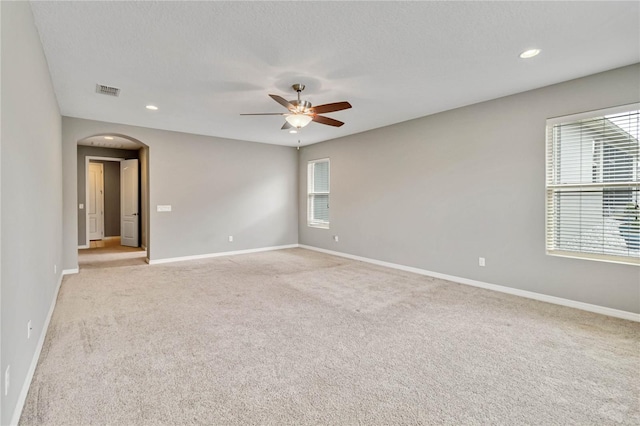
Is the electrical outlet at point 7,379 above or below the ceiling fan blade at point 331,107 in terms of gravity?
below

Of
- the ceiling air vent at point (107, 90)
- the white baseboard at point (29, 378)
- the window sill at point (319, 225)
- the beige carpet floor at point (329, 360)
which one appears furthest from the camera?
the window sill at point (319, 225)

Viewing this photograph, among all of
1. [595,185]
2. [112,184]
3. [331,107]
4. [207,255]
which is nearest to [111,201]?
[112,184]

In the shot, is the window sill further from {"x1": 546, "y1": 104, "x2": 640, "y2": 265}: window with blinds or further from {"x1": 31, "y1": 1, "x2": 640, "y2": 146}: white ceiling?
{"x1": 546, "y1": 104, "x2": 640, "y2": 265}: window with blinds

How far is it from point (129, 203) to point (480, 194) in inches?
312

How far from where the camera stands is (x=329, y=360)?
2.40m

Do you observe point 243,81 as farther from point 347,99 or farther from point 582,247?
point 582,247

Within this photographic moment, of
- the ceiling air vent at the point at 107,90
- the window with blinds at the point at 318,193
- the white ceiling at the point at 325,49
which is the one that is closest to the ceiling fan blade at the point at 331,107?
the white ceiling at the point at 325,49

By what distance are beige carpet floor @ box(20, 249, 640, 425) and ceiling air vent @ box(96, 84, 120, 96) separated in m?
2.60

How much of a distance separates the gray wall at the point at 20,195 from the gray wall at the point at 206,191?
2.74 m

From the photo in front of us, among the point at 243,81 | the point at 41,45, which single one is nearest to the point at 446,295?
the point at 243,81

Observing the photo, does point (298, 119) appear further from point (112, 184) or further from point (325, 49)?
point (112, 184)

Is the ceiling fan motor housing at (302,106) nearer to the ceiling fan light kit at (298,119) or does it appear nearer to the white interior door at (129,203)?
the ceiling fan light kit at (298,119)

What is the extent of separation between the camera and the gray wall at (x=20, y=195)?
1.60 metres

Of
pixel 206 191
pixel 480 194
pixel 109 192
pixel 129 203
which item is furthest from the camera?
pixel 109 192
